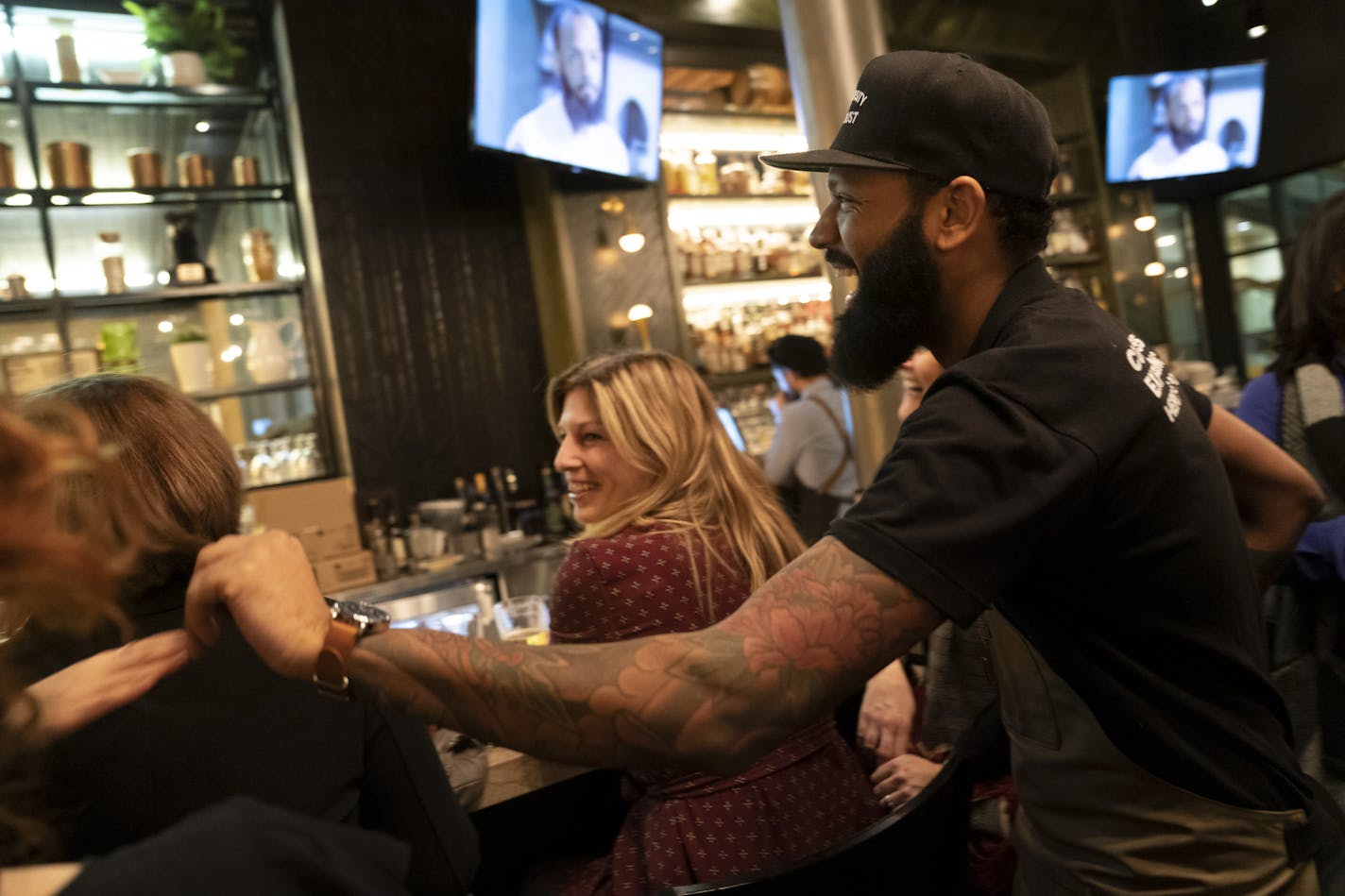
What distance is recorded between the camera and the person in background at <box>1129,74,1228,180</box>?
289 inches

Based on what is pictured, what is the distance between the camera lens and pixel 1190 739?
102 centimetres

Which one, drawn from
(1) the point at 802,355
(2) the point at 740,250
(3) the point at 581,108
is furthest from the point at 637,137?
(1) the point at 802,355

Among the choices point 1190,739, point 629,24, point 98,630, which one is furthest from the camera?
point 629,24

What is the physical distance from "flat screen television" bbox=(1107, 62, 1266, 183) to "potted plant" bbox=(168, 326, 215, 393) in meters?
6.24

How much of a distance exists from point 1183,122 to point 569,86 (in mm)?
5128

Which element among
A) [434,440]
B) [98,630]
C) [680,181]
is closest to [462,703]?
[98,630]

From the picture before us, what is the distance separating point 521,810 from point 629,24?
13.2ft

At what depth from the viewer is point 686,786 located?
1657 millimetres

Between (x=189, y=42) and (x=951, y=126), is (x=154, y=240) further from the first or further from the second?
(x=951, y=126)

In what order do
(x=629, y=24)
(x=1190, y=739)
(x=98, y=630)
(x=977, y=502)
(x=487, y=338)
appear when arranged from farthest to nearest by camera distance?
(x=487, y=338), (x=629, y=24), (x=98, y=630), (x=1190, y=739), (x=977, y=502)

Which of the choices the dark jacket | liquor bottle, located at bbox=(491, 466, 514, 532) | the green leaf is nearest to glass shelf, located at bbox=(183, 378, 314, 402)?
liquor bottle, located at bbox=(491, 466, 514, 532)

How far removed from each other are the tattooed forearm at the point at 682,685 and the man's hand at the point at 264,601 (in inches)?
2.2

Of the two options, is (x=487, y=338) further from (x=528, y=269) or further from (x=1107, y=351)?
(x=1107, y=351)

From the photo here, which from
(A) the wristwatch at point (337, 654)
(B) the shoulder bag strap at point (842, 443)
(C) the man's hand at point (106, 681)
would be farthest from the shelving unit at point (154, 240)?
(A) the wristwatch at point (337, 654)
